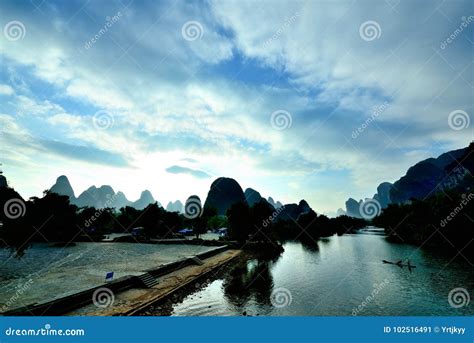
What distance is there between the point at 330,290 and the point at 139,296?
653 inches

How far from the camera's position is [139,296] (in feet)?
61.5

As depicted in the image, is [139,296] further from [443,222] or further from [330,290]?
[443,222]

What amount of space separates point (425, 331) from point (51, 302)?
17.7 metres

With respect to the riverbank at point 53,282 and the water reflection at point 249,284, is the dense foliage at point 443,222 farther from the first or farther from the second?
the riverbank at point 53,282

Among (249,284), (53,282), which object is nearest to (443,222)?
(249,284)

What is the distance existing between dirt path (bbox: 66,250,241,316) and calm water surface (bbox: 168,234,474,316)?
155 cm

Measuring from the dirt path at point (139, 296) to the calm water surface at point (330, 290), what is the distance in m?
1.55

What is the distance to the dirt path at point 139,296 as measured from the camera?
15188 millimetres

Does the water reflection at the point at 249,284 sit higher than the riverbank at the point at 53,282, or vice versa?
the riverbank at the point at 53,282

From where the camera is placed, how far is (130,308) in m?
16.0

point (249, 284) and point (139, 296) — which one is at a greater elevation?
point (139, 296)

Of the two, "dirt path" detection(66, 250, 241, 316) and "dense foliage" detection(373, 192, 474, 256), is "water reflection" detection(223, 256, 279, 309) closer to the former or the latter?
"dirt path" detection(66, 250, 241, 316)

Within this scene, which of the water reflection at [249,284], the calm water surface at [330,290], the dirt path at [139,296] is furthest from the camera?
the water reflection at [249,284]

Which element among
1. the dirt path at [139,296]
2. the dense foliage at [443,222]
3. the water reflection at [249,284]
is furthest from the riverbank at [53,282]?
the dense foliage at [443,222]
